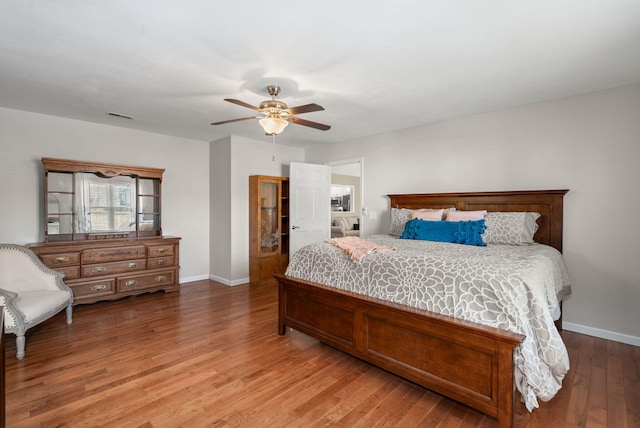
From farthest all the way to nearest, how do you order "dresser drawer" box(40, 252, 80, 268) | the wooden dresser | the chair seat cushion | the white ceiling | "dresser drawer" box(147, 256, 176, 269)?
"dresser drawer" box(147, 256, 176, 269)
the wooden dresser
"dresser drawer" box(40, 252, 80, 268)
the chair seat cushion
the white ceiling

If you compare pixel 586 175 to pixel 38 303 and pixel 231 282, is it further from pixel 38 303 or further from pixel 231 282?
pixel 38 303

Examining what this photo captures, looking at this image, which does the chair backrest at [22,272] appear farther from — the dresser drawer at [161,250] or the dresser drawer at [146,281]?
the dresser drawer at [161,250]

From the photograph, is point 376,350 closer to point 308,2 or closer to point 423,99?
point 308,2

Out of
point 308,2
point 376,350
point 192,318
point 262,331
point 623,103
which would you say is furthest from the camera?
point 192,318

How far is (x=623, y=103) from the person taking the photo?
2996 millimetres

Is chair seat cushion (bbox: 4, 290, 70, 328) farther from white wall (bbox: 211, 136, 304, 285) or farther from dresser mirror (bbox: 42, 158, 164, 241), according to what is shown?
white wall (bbox: 211, 136, 304, 285)

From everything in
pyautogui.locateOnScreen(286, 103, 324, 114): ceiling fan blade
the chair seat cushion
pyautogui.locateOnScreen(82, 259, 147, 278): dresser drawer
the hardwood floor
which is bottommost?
the hardwood floor

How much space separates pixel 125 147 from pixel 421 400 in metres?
4.86

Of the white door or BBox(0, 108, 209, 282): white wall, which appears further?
the white door

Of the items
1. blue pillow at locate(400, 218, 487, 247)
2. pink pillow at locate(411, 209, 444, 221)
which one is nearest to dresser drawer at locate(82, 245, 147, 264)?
blue pillow at locate(400, 218, 487, 247)

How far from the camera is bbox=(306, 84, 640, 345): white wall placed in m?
2.97

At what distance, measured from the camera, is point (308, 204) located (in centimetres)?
542

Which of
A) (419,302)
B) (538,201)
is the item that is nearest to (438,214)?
(538,201)

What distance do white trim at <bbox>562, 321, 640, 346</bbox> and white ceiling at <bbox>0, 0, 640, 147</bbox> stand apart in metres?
2.37
